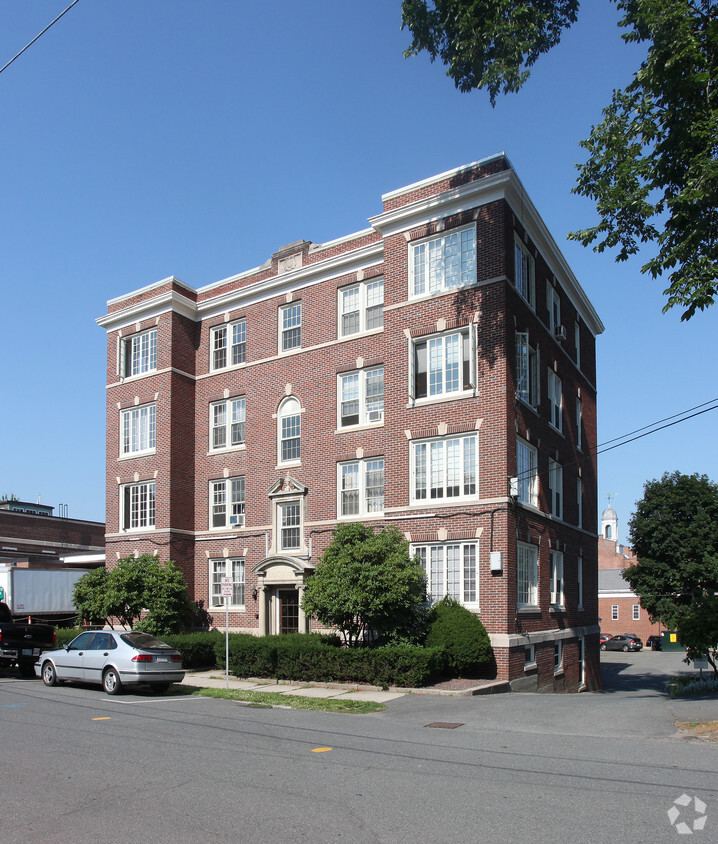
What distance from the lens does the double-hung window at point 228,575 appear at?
28.5m

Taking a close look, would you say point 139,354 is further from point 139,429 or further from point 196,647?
point 196,647

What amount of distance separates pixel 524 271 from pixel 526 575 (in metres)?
9.41

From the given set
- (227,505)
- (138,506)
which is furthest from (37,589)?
(227,505)

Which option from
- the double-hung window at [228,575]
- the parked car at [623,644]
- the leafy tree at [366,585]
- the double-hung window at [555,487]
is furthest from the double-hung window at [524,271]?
the parked car at [623,644]

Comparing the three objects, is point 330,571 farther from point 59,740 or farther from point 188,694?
point 59,740

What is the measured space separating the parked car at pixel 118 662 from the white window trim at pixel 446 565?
7291 mm

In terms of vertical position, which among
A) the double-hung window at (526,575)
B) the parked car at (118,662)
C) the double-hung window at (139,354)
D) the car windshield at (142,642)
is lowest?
the parked car at (118,662)

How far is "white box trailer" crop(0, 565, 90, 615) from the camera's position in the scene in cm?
3103

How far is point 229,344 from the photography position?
30.6m

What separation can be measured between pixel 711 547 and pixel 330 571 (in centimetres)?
3639

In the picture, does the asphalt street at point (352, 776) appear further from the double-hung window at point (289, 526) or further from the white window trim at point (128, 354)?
the white window trim at point (128, 354)

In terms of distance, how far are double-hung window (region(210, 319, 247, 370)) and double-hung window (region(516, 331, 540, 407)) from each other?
1081 cm

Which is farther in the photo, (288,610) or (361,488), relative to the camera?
(288,610)

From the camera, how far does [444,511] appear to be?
73.4 feet
